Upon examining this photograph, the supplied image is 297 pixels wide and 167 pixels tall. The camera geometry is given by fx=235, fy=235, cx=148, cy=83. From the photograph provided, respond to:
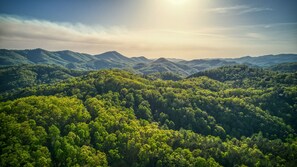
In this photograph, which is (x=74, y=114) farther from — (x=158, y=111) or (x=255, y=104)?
(x=255, y=104)

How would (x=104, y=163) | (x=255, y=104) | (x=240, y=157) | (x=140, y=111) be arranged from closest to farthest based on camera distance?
(x=104, y=163) → (x=240, y=157) → (x=140, y=111) → (x=255, y=104)

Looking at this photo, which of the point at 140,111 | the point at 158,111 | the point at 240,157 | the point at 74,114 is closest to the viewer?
the point at 240,157

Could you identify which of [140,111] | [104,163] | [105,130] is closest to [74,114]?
[105,130]

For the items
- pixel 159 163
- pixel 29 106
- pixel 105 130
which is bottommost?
pixel 159 163

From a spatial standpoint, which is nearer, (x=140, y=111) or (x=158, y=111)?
(x=140, y=111)

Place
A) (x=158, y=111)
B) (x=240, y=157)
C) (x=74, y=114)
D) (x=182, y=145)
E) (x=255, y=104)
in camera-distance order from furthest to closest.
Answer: (x=255, y=104)
(x=158, y=111)
(x=74, y=114)
(x=182, y=145)
(x=240, y=157)

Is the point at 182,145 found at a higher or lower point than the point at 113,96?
lower

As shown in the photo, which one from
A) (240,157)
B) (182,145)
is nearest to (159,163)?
(182,145)

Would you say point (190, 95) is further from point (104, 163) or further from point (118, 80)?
point (104, 163)

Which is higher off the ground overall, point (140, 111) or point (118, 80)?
point (118, 80)
